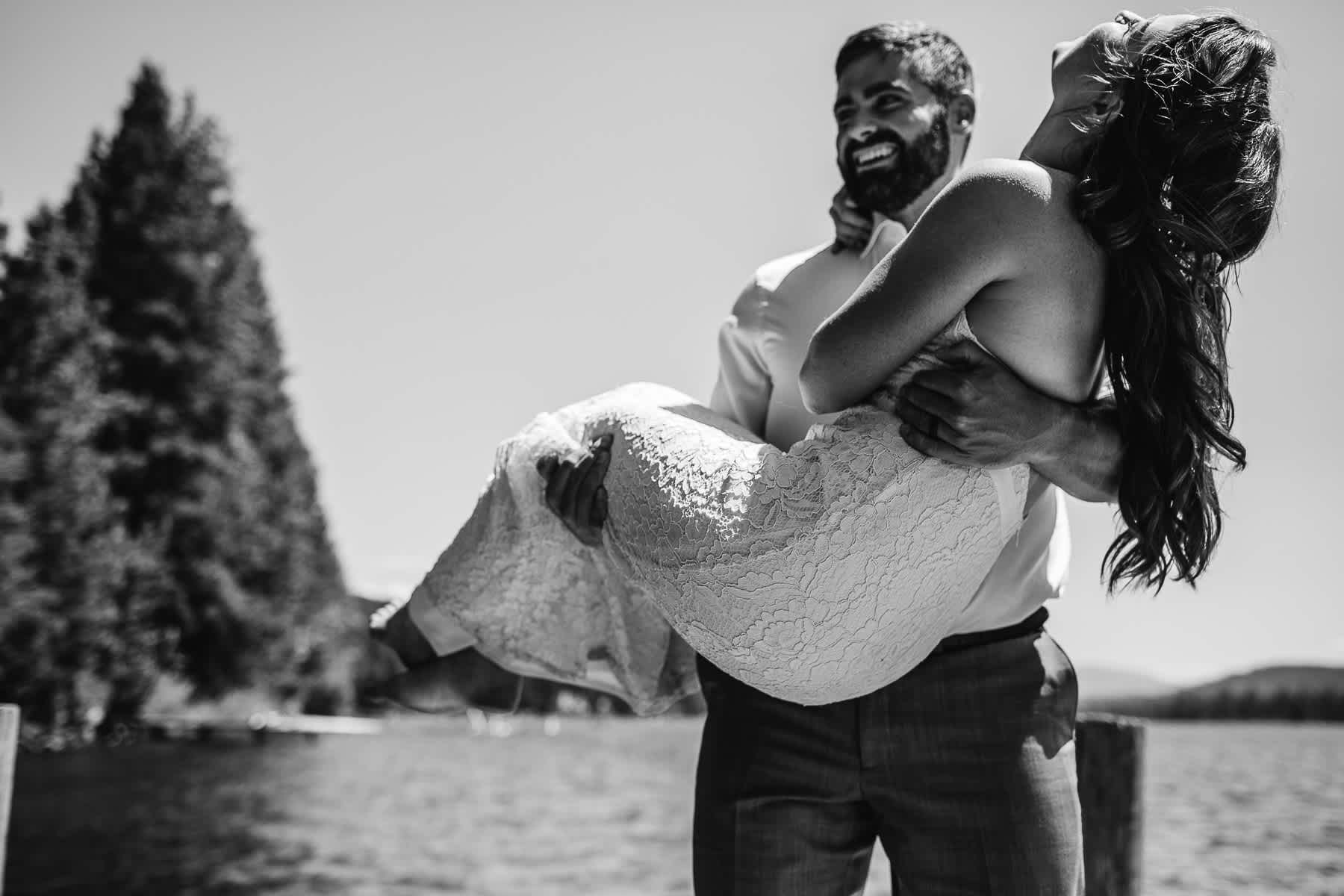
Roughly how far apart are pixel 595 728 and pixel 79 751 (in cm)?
3461

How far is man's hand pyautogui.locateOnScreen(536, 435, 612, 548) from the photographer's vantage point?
1805 millimetres

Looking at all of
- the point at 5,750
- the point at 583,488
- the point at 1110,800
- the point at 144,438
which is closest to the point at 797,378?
the point at 583,488

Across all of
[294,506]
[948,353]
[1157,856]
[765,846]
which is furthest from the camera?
[294,506]

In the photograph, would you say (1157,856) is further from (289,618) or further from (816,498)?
(289,618)

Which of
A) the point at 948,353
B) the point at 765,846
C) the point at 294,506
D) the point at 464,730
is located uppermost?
the point at 294,506

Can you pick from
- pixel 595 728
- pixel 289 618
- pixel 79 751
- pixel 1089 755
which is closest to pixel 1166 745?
pixel 289 618

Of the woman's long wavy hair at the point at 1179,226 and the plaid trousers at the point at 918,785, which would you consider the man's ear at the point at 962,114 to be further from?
the plaid trousers at the point at 918,785

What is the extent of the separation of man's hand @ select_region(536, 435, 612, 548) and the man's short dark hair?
775 millimetres

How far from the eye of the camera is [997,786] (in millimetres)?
1634

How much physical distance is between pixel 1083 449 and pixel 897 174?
615mm

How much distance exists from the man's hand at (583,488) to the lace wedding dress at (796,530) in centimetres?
2

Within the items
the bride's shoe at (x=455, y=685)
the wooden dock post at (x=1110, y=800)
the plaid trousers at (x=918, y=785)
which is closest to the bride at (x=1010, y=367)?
the plaid trousers at (x=918, y=785)

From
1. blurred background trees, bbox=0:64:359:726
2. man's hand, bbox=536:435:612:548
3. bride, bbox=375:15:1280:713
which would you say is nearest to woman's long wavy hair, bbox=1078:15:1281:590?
bride, bbox=375:15:1280:713

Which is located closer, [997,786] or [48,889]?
[997,786]
